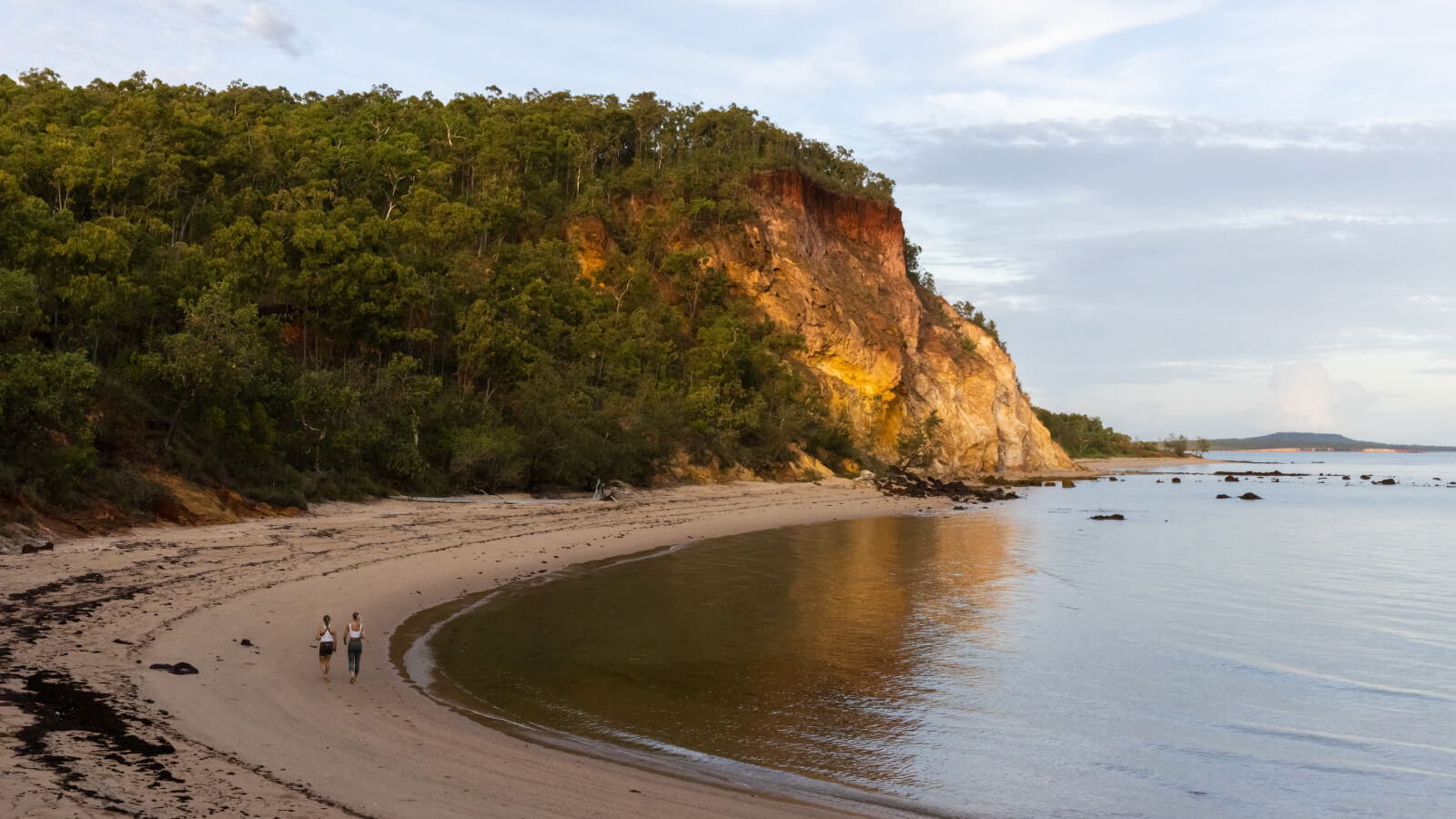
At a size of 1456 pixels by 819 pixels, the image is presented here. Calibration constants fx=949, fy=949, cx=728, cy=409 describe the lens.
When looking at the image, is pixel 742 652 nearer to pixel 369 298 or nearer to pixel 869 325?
pixel 369 298

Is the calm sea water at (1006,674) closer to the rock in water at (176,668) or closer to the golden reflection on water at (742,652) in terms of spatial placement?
the golden reflection on water at (742,652)

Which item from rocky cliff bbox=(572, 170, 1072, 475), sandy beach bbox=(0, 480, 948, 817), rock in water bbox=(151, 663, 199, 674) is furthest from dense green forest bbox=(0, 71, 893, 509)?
rock in water bbox=(151, 663, 199, 674)

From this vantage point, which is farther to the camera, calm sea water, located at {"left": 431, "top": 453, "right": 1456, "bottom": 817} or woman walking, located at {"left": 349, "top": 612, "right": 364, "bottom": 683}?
woman walking, located at {"left": 349, "top": 612, "right": 364, "bottom": 683}

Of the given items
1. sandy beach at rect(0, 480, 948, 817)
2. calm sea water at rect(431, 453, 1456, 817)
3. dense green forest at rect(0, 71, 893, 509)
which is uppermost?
dense green forest at rect(0, 71, 893, 509)

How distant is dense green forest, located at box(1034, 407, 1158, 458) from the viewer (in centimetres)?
13550

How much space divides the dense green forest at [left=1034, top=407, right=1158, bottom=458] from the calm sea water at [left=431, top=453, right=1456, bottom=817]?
107 metres

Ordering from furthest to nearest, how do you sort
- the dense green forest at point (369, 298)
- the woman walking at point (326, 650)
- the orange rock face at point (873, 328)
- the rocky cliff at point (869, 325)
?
the orange rock face at point (873, 328)
the rocky cliff at point (869, 325)
the dense green forest at point (369, 298)
the woman walking at point (326, 650)

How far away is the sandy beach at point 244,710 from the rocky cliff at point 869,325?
4802 cm

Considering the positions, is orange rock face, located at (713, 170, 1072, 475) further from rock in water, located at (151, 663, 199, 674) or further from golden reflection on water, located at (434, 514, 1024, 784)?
rock in water, located at (151, 663, 199, 674)

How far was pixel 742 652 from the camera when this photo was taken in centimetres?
1458

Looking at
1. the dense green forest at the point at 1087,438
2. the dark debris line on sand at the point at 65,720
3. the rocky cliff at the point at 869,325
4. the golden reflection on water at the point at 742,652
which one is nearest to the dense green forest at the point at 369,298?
the rocky cliff at the point at 869,325

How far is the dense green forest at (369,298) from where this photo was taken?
24.2 metres

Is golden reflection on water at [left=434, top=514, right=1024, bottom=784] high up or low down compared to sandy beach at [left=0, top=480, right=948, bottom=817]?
down

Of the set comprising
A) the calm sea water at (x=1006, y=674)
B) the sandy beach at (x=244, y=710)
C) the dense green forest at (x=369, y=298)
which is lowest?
the calm sea water at (x=1006, y=674)
